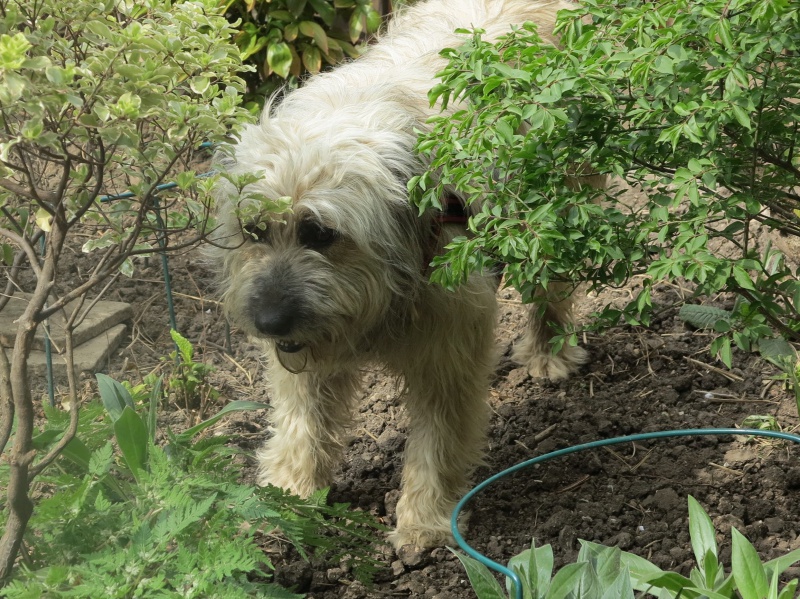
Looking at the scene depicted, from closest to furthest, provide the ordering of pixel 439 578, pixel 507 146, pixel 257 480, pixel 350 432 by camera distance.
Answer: pixel 507 146, pixel 439 578, pixel 257 480, pixel 350 432

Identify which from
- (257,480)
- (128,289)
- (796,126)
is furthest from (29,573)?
(128,289)

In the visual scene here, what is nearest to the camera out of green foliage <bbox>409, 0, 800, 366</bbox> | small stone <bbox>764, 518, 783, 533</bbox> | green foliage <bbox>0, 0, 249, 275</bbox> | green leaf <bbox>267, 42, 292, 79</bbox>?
green foliage <bbox>0, 0, 249, 275</bbox>

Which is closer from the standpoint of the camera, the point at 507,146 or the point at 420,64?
the point at 507,146

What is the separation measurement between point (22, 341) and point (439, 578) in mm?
1501

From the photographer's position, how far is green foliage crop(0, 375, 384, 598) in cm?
203

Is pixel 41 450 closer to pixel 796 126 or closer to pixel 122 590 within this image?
pixel 122 590

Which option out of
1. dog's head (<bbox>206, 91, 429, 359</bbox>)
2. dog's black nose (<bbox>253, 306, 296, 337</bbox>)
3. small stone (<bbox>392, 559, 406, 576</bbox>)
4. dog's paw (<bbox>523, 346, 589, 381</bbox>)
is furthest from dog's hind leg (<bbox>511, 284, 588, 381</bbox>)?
dog's black nose (<bbox>253, 306, 296, 337</bbox>)

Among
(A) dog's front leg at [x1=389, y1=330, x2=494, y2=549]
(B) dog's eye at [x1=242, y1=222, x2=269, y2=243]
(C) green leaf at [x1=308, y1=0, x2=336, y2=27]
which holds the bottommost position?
(A) dog's front leg at [x1=389, y1=330, x2=494, y2=549]

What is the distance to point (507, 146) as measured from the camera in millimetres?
2223

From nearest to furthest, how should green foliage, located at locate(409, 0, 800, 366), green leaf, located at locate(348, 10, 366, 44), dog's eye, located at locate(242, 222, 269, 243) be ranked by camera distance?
green foliage, located at locate(409, 0, 800, 366) < dog's eye, located at locate(242, 222, 269, 243) < green leaf, located at locate(348, 10, 366, 44)

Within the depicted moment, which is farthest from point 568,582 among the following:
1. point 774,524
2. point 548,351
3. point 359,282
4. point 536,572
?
point 548,351

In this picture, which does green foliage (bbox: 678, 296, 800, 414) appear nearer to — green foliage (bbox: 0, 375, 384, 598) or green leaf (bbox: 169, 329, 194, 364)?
green foliage (bbox: 0, 375, 384, 598)

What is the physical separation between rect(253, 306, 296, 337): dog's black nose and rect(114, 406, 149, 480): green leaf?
0.41m

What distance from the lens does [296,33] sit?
5.01 m
